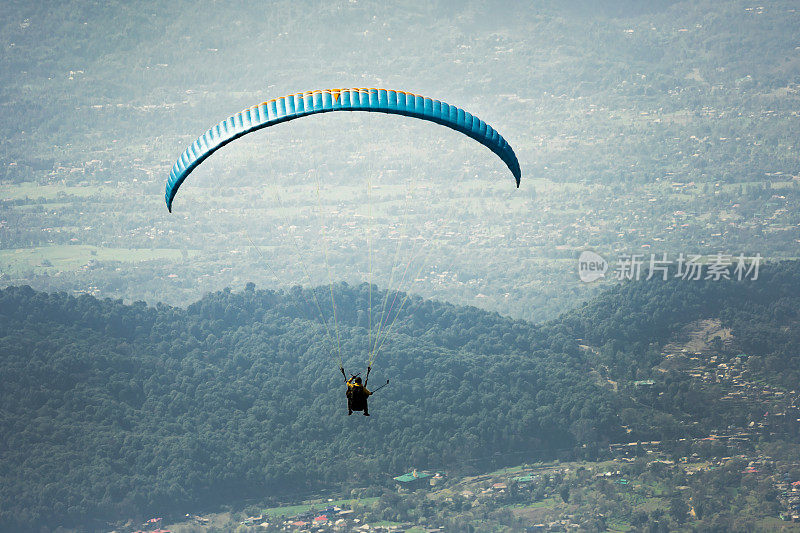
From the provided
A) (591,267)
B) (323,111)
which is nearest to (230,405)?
(323,111)

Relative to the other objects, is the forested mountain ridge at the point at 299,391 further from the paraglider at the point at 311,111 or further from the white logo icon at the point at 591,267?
the white logo icon at the point at 591,267

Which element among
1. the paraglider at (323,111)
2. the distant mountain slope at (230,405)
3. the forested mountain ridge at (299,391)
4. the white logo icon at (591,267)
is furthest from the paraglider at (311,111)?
the white logo icon at (591,267)

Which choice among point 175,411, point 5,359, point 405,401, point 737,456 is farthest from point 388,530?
point 5,359

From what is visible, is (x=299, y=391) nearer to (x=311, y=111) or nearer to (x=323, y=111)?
(x=323, y=111)

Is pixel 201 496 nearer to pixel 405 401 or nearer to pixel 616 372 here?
pixel 405 401

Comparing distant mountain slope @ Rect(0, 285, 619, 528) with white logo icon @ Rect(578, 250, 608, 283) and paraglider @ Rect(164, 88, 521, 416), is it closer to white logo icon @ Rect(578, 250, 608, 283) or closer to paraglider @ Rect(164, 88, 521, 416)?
paraglider @ Rect(164, 88, 521, 416)
